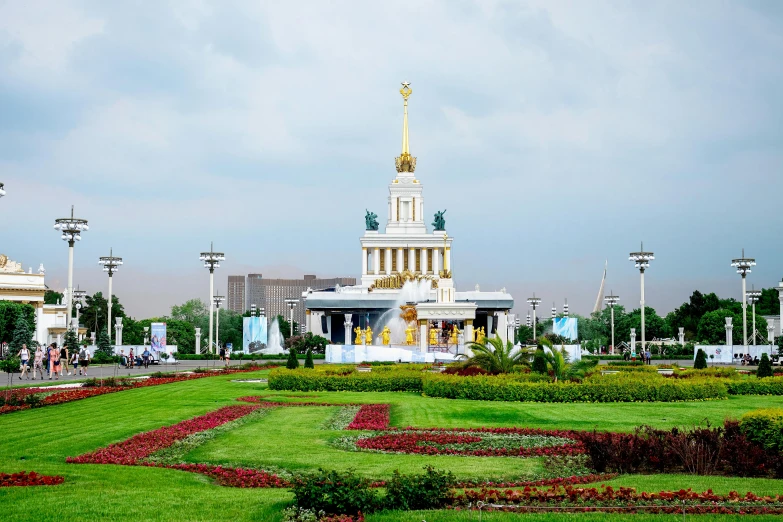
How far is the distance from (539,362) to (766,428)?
39.8 feet

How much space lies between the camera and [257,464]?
12422 mm

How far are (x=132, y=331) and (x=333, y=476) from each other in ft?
291

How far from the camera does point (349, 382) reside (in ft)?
90.0

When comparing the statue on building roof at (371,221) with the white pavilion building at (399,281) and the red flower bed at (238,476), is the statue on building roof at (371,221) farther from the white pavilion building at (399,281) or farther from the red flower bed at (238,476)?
the red flower bed at (238,476)

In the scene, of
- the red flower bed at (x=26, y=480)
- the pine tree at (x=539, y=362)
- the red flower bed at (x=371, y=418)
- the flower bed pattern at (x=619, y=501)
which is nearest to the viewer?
the flower bed pattern at (x=619, y=501)

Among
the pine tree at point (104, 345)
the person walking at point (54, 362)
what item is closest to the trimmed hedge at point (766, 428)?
the person walking at point (54, 362)

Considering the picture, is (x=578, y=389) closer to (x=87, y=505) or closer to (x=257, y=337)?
(x=87, y=505)

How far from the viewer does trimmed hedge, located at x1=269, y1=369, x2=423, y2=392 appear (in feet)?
89.7

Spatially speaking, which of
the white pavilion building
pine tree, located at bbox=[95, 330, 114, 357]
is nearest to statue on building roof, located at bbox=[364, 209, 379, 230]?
the white pavilion building

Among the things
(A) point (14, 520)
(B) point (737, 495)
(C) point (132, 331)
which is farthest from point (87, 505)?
(C) point (132, 331)

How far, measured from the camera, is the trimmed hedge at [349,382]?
2733cm

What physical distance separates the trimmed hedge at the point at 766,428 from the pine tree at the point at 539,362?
11.4 metres

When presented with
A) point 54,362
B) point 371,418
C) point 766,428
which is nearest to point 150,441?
point 371,418

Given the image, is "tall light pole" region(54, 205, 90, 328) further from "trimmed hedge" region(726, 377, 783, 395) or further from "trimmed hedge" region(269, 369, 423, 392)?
"trimmed hedge" region(726, 377, 783, 395)
